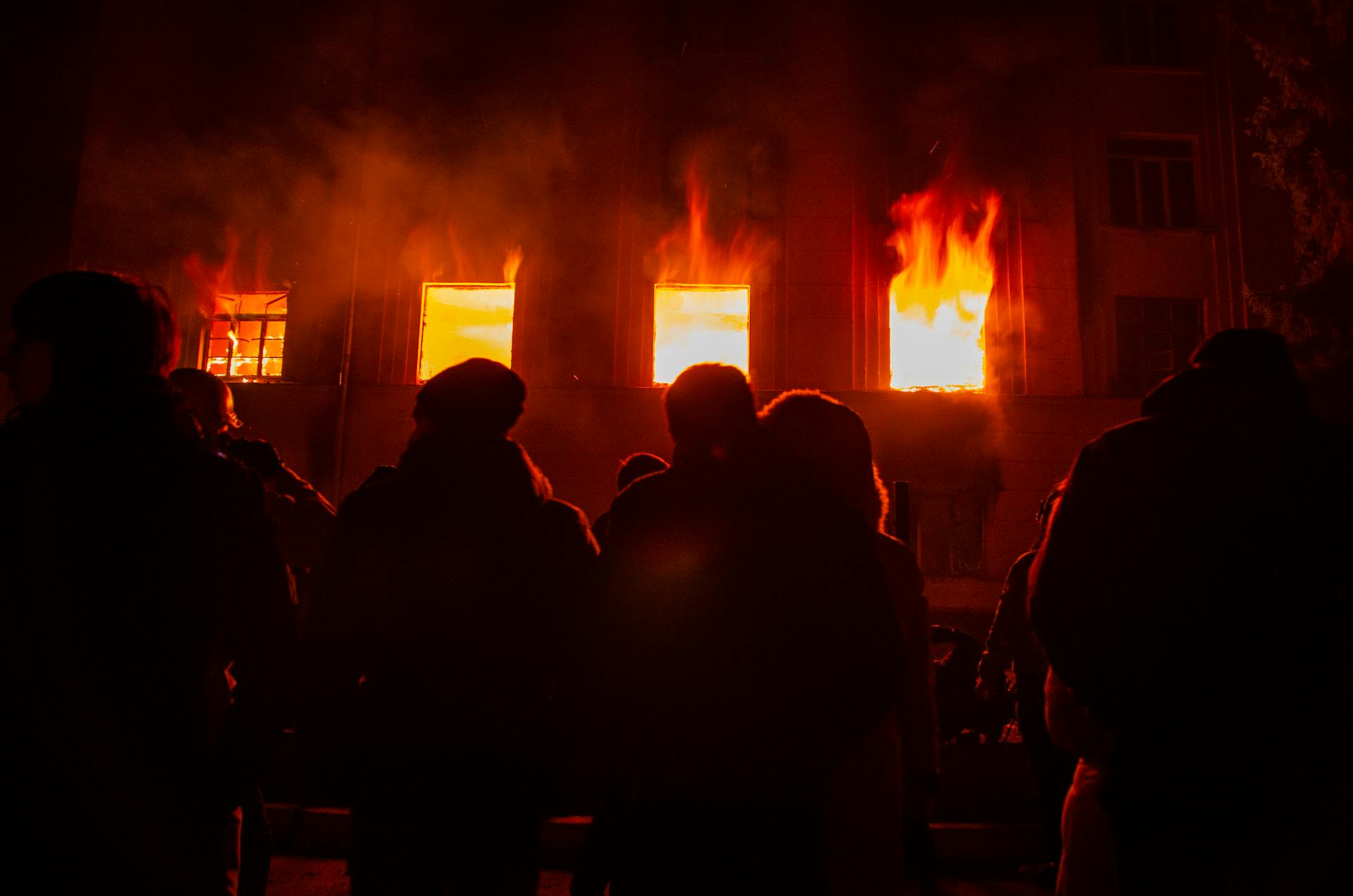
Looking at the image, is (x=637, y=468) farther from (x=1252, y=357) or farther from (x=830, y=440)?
(x=1252, y=357)

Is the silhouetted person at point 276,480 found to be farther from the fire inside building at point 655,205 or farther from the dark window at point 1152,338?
the dark window at point 1152,338

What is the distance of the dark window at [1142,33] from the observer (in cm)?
1538

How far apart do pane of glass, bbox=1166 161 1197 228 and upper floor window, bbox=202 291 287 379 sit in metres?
15.5

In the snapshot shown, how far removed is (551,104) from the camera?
48.2ft

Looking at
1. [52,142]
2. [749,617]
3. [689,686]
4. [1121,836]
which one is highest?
[52,142]

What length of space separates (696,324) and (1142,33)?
9.70 meters

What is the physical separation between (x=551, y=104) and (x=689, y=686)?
14.5 m

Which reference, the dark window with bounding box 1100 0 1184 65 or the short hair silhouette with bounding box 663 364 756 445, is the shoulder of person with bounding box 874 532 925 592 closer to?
the short hair silhouette with bounding box 663 364 756 445

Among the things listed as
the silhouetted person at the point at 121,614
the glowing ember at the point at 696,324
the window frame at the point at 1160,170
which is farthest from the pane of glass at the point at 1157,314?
the silhouetted person at the point at 121,614

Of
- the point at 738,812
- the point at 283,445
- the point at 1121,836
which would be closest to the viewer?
the point at 738,812

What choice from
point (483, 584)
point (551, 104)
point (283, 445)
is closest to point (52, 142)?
point (283, 445)

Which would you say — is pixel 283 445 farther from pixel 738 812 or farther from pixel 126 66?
pixel 738 812

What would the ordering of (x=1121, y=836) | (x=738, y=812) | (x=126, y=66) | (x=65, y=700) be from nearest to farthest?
(x=65, y=700), (x=738, y=812), (x=1121, y=836), (x=126, y=66)

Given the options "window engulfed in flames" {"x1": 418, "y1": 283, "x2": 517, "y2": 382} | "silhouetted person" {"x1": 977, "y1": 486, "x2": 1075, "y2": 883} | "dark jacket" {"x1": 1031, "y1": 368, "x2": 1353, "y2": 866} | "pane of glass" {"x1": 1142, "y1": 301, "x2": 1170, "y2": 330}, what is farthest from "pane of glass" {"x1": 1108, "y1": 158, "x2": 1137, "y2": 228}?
"dark jacket" {"x1": 1031, "y1": 368, "x2": 1353, "y2": 866}
